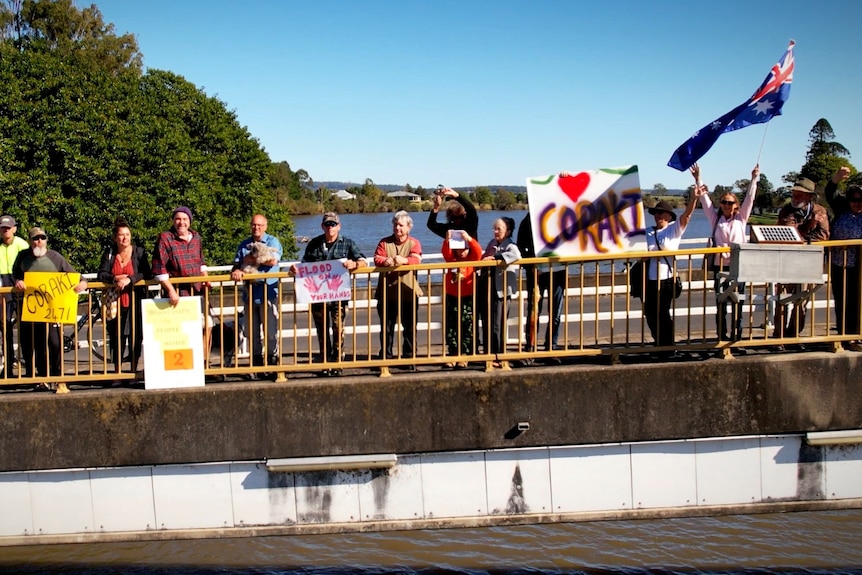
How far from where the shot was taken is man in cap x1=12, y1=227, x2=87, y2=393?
8.15m

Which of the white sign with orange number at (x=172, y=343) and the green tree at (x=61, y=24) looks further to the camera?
the green tree at (x=61, y=24)

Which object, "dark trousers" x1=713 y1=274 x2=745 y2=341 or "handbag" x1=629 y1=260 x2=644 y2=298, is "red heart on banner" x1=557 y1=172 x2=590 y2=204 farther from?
"dark trousers" x1=713 y1=274 x2=745 y2=341

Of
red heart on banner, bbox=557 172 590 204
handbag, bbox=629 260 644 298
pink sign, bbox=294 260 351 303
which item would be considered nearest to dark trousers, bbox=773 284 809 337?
handbag, bbox=629 260 644 298

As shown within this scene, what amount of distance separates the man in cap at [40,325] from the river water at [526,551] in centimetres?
171

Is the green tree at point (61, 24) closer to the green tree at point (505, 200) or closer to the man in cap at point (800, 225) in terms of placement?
the man in cap at point (800, 225)

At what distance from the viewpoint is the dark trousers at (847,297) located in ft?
26.1

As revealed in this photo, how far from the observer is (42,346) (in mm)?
8234

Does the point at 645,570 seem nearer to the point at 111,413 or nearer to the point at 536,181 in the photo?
the point at 536,181

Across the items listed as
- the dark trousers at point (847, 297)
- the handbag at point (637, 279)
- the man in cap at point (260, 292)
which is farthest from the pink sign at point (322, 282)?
the dark trousers at point (847, 297)

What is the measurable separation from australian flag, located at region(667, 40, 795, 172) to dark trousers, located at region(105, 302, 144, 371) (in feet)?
17.1

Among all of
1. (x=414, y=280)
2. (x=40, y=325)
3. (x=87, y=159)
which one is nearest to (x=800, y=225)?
(x=414, y=280)

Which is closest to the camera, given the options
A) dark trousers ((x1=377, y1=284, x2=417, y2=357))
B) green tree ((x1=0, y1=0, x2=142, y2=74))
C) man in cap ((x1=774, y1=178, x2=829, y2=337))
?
dark trousers ((x1=377, y1=284, x2=417, y2=357))

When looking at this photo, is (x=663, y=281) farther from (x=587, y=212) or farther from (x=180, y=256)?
(x=180, y=256)

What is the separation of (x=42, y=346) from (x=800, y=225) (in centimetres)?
743
